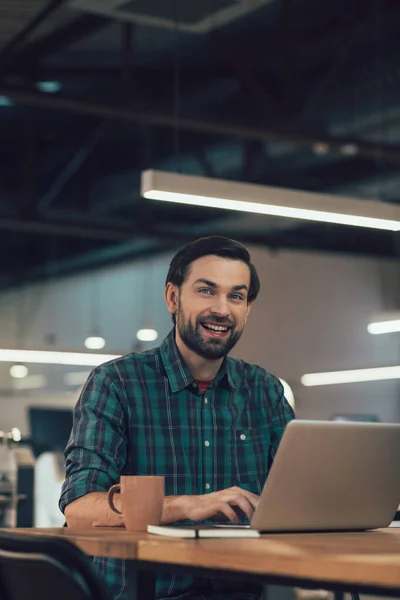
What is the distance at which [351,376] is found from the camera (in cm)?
1483

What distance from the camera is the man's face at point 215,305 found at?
7.93 feet

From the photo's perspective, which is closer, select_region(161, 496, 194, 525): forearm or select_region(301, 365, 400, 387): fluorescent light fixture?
select_region(161, 496, 194, 525): forearm

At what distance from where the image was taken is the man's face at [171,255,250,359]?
2.42 meters

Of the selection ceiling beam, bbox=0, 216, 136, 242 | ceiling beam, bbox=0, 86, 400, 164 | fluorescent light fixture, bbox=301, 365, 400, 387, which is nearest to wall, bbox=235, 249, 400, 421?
fluorescent light fixture, bbox=301, 365, 400, 387

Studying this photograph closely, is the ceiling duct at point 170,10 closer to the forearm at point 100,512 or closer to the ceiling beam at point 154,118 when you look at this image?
the ceiling beam at point 154,118

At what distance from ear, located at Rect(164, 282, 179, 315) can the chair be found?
114 centimetres

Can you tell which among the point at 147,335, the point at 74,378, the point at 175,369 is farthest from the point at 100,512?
the point at 74,378

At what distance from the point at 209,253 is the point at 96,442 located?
0.51m

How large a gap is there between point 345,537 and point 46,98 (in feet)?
20.0

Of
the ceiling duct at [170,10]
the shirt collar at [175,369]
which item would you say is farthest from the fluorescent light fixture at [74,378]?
the shirt collar at [175,369]

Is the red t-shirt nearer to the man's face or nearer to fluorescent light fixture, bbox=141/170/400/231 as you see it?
the man's face

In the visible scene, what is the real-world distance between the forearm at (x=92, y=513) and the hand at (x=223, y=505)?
185 millimetres

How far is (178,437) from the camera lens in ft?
7.89

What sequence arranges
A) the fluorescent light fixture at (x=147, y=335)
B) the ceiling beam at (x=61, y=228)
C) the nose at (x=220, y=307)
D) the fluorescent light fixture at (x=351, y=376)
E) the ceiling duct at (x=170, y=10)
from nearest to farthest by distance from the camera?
the nose at (x=220, y=307) < the ceiling duct at (x=170, y=10) < the ceiling beam at (x=61, y=228) < the fluorescent light fixture at (x=147, y=335) < the fluorescent light fixture at (x=351, y=376)
